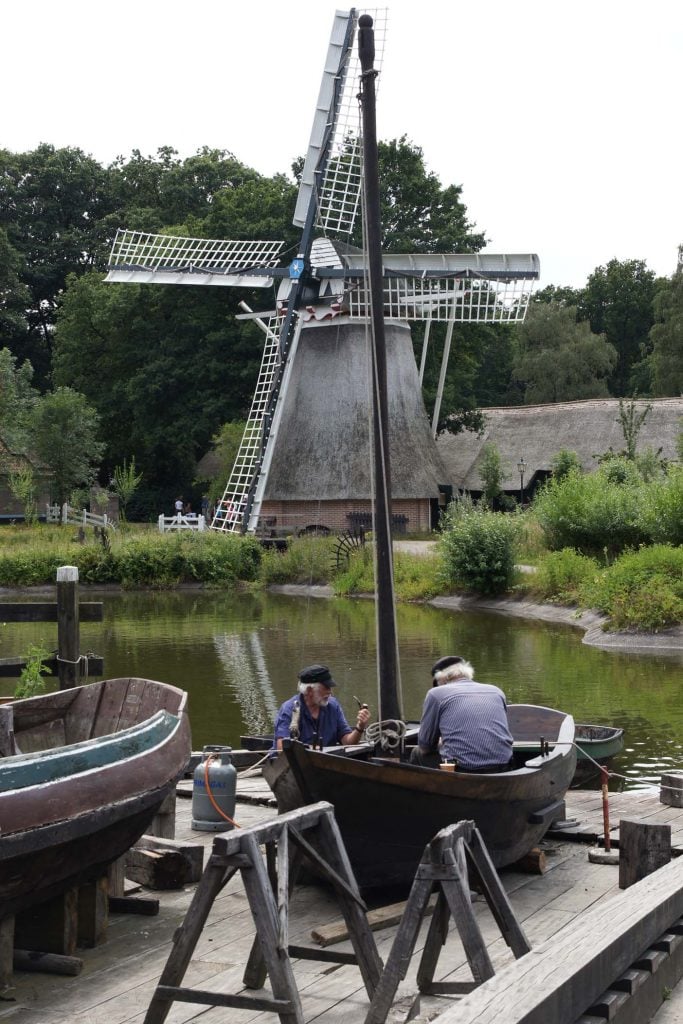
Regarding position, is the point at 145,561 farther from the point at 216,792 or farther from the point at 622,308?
the point at 622,308

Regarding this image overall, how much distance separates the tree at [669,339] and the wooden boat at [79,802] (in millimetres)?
52073

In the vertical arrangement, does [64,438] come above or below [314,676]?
above

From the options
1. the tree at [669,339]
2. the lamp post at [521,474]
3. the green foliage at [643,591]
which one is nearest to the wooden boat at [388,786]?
the green foliage at [643,591]

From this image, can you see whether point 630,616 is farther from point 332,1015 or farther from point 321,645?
point 332,1015

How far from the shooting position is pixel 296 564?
3512cm

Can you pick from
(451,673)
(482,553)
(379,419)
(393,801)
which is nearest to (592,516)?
(482,553)

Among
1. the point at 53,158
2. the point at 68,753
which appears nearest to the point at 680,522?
the point at 68,753

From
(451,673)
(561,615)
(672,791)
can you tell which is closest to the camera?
Answer: (451,673)

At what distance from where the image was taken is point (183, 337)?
156 feet

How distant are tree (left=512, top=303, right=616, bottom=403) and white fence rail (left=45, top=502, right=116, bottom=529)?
28.8 m

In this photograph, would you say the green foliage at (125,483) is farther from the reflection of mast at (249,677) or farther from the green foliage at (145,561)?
the reflection of mast at (249,677)

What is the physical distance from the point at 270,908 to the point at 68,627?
6.65 metres

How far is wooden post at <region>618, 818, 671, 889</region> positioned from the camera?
7.04m

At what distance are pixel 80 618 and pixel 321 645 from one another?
12.1 meters
